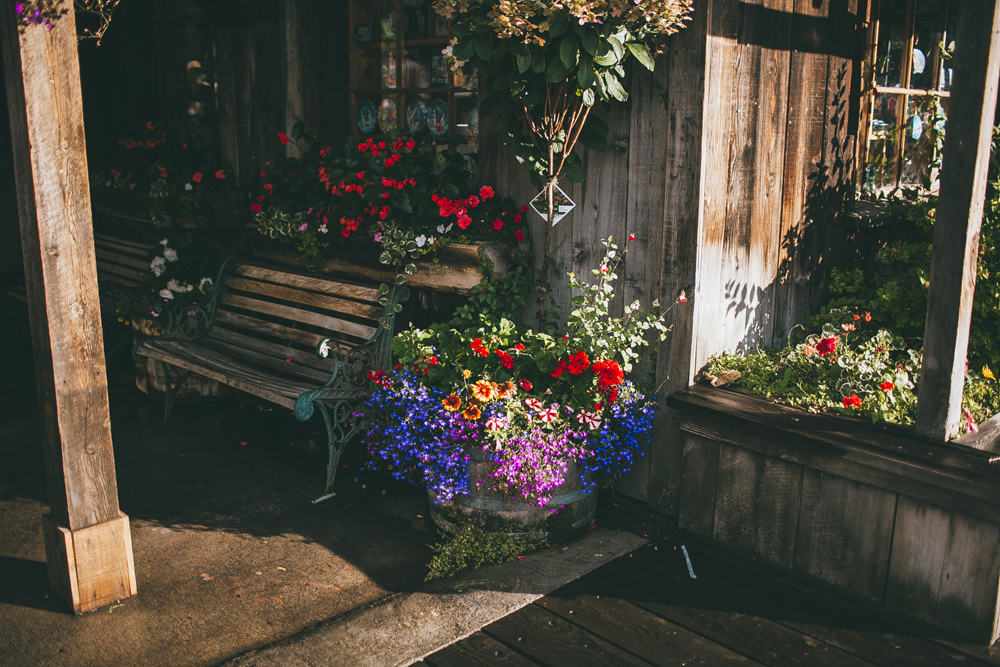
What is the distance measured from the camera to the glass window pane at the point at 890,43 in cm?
376

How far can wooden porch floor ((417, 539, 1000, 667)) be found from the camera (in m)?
2.50

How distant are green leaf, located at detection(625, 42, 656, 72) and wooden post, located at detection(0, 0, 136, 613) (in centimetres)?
191

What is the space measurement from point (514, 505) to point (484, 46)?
1802mm

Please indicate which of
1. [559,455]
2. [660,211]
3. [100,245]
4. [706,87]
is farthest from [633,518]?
[100,245]

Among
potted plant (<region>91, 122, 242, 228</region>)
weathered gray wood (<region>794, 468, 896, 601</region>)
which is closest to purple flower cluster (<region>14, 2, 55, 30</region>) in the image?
potted plant (<region>91, 122, 242, 228</region>)

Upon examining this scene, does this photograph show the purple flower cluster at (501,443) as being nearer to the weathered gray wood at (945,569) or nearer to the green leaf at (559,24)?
the weathered gray wood at (945,569)

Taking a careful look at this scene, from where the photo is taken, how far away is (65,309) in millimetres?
2529

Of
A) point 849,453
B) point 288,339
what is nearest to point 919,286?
point 849,453

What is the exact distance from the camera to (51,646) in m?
2.54

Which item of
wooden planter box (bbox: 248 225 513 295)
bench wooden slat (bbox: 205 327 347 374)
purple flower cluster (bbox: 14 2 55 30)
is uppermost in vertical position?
purple flower cluster (bbox: 14 2 55 30)

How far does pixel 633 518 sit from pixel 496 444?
0.91 m

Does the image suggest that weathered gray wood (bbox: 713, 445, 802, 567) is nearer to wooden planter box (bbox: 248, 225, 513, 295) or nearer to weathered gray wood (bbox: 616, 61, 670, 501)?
weathered gray wood (bbox: 616, 61, 670, 501)

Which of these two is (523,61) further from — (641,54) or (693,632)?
(693,632)

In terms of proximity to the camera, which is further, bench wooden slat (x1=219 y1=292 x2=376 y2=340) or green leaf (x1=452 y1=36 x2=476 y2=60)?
bench wooden slat (x1=219 y1=292 x2=376 y2=340)
